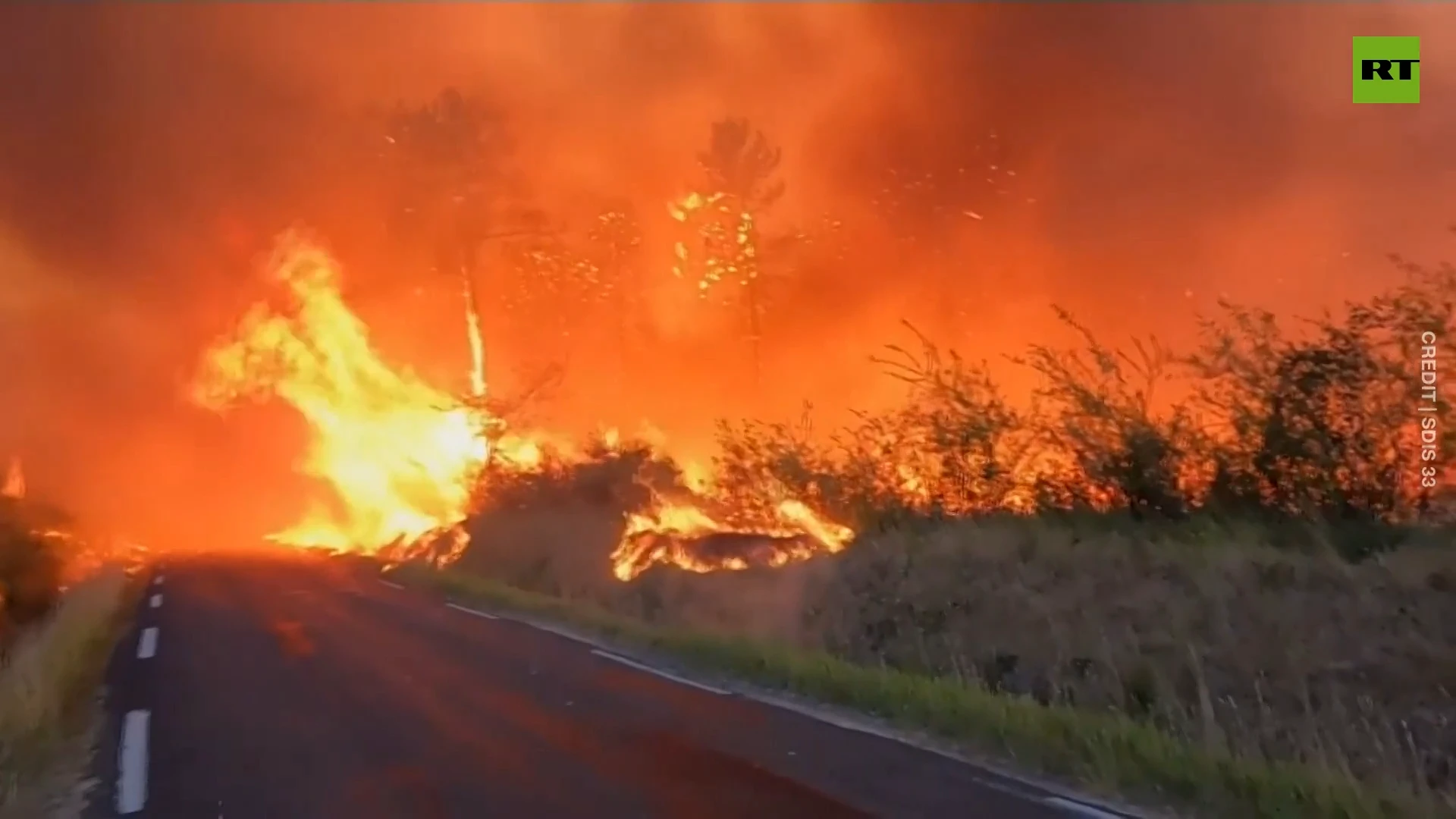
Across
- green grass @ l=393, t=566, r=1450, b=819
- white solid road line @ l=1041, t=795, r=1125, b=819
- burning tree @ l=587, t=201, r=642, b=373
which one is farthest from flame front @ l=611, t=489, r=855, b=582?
burning tree @ l=587, t=201, r=642, b=373

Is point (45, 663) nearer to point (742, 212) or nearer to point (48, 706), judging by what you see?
point (48, 706)

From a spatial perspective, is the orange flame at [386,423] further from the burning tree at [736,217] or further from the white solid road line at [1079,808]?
the white solid road line at [1079,808]

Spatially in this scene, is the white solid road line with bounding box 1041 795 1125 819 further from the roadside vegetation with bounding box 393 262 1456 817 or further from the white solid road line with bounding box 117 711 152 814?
the white solid road line with bounding box 117 711 152 814

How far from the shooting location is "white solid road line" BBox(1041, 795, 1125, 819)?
5500 millimetres

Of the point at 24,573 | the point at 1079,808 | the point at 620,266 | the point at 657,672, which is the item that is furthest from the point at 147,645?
the point at 620,266

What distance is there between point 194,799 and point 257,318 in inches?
1170

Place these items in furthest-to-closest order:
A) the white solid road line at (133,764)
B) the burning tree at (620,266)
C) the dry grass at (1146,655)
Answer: the burning tree at (620,266) → the white solid road line at (133,764) → the dry grass at (1146,655)

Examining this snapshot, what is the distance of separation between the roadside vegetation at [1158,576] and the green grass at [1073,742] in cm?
3

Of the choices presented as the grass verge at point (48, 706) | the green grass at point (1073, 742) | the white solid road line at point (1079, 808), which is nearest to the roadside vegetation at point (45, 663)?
the grass verge at point (48, 706)

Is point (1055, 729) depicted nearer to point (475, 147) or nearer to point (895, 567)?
point (895, 567)

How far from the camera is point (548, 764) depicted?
6.91 meters

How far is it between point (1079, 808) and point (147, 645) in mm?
13507

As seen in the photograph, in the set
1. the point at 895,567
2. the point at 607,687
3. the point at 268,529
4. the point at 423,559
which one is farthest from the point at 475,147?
→ the point at 268,529

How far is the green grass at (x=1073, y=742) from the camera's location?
5.62 meters
